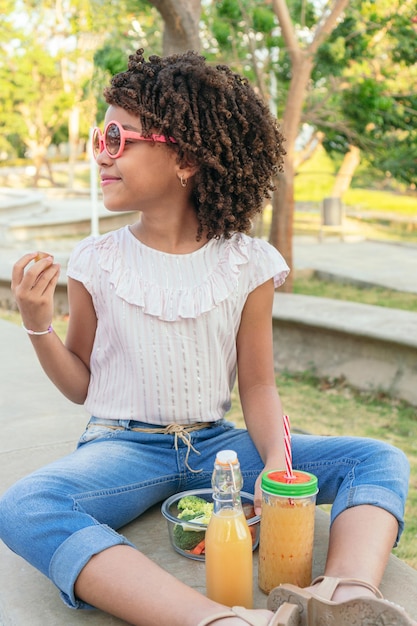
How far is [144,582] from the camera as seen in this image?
175 cm

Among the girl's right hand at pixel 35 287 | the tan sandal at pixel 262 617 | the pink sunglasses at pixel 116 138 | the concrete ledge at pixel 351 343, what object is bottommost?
the concrete ledge at pixel 351 343

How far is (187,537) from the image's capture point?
2.16 m

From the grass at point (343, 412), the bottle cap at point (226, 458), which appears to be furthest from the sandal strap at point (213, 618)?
the grass at point (343, 412)

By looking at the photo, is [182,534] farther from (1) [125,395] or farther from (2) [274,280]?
(2) [274,280]

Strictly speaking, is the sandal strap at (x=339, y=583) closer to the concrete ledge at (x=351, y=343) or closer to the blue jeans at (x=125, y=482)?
the blue jeans at (x=125, y=482)

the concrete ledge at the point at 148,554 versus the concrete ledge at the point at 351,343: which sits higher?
the concrete ledge at the point at 148,554

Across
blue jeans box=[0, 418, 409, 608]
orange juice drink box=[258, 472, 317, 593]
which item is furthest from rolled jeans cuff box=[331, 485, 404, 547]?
orange juice drink box=[258, 472, 317, 593]

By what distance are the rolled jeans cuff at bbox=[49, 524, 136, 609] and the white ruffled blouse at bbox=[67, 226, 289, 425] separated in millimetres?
535

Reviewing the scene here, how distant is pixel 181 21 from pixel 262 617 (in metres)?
4.93

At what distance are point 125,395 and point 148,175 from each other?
64cm

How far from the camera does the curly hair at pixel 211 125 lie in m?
2.29

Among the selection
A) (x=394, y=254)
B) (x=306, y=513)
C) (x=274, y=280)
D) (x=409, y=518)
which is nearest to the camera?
(x=306, y=513)

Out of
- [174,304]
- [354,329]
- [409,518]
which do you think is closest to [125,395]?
[174,304]

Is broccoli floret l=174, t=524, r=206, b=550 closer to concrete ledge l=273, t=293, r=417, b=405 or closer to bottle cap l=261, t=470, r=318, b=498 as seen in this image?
bottle cap l=261, t=470, r=318, b=498
